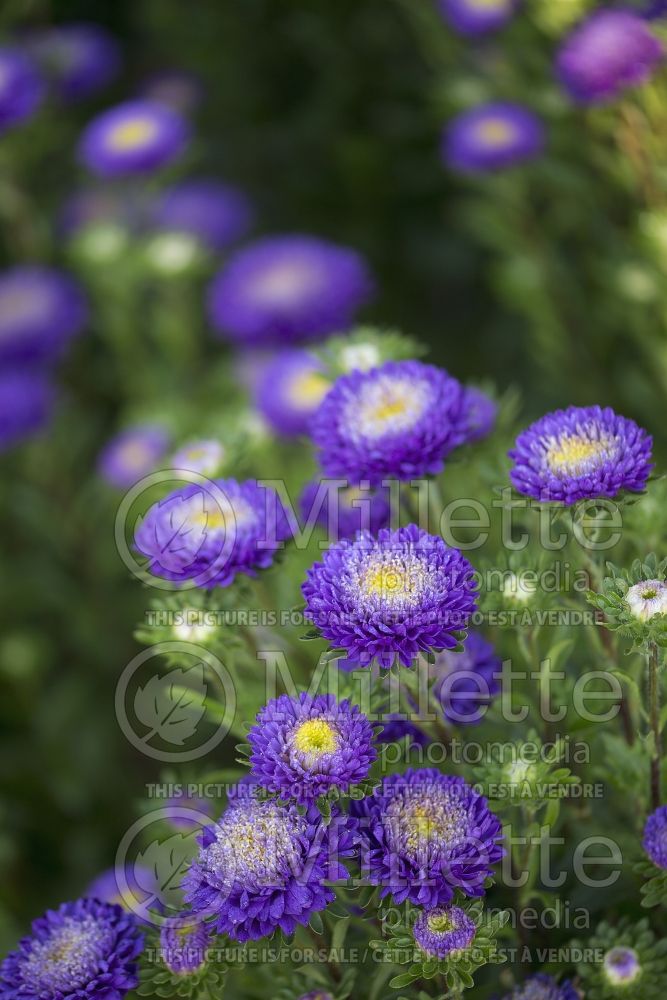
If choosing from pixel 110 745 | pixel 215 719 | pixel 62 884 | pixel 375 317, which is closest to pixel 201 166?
pixel 375 317

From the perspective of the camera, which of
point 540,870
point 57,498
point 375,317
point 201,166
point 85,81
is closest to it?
point 540,870

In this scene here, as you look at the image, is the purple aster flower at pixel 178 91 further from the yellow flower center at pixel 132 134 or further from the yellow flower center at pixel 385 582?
the yellow flower center at pixel 385 582

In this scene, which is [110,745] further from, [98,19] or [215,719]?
[98,19]

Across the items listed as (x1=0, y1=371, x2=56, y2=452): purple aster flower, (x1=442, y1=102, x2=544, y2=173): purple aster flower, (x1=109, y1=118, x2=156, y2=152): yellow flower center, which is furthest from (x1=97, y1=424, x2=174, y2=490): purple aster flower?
(x1=442, y1=102, x2=544, y2=173): purple aster flower

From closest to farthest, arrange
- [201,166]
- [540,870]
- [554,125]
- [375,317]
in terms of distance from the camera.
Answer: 1. [540,870]
2. [554,125]
3. [375,317]
4. [201,166]

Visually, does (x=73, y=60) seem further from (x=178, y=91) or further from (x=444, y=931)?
(x=444, y=931)

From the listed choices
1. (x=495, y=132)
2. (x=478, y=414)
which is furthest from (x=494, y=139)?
(x=478, y=414)
